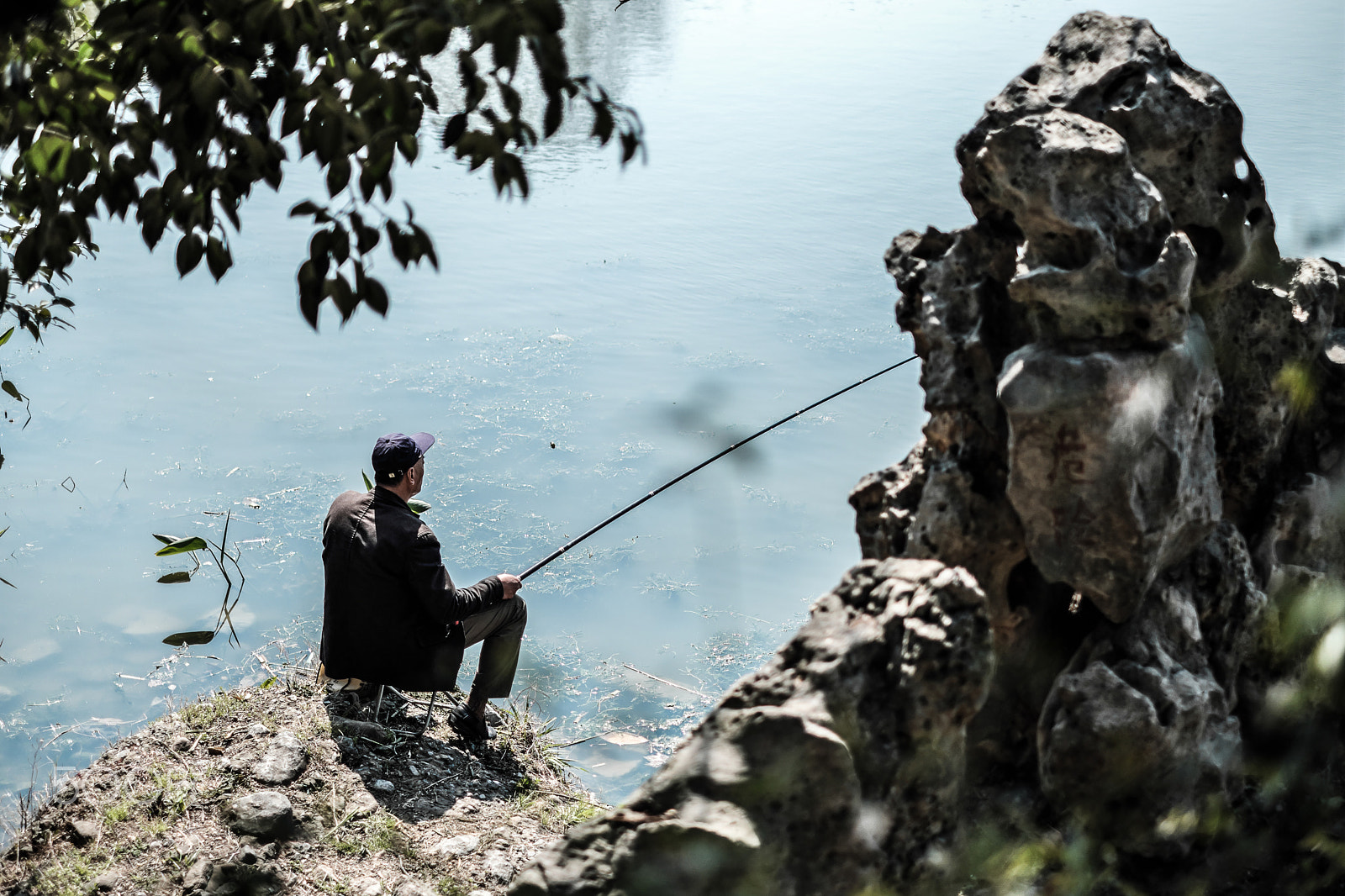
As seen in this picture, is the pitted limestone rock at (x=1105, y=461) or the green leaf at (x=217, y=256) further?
the pitted limestone rock at (x=1105, y=461)

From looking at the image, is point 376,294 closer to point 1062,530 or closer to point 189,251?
point 189,251

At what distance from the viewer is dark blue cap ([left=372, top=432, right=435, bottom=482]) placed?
378 cm

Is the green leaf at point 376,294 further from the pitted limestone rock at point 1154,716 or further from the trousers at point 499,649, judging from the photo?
the trousers at point 499,649

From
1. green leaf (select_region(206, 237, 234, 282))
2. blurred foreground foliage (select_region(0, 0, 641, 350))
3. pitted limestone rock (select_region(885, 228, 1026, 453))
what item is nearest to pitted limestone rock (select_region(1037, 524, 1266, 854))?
pitted limestone rock (select_region(885, 228, 1026, 453))

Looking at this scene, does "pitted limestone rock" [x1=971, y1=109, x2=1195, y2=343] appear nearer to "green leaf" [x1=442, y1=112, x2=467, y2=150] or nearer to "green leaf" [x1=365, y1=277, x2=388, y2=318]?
Result: "green leaf" [x1=442, y1=112, x2=467, y2=150]

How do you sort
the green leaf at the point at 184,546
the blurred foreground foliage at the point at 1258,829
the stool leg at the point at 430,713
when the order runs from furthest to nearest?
the stool leg at the point at 430,713 → the green leaf at the point at 184,546 → the blurred foreground foliage at the point at 1258,829

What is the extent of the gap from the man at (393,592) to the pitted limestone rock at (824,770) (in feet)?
6.41

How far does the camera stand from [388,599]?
12.5 feet

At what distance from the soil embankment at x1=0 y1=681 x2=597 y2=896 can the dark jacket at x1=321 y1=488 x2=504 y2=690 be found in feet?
0.82

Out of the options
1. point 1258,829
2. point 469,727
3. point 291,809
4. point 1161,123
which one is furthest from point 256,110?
point 469,727

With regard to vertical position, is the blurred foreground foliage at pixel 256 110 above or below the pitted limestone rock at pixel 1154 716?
above

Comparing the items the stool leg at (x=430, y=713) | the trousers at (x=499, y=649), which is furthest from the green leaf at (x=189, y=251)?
the stool leg at (x=430, y=713)

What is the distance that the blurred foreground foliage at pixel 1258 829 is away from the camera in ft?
7.11

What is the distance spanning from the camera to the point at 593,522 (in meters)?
7.32
